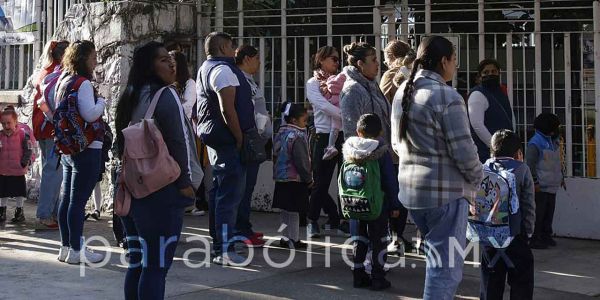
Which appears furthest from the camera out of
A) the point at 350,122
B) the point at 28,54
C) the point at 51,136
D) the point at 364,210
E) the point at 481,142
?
the point at 28,54

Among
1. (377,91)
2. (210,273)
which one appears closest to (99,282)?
(210,273)

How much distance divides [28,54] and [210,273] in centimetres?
552

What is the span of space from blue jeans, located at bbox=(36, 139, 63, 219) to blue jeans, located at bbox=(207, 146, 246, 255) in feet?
7.45

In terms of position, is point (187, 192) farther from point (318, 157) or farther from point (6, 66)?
point (6, 66)

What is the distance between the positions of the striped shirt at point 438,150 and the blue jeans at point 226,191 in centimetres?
246

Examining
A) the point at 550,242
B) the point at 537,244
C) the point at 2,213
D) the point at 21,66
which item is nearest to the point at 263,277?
the point at 537,244

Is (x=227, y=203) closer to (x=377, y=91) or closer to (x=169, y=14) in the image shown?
(x=377, y=91)

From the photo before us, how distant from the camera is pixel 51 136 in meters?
8.02

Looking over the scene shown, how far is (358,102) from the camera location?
6648mm

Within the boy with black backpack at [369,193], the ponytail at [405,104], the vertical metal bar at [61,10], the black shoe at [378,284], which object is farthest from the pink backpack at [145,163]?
the vertical metal bar at [61,10]

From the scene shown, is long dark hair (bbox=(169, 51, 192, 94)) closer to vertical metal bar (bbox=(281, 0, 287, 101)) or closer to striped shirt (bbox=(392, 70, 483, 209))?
vertical metal bar (bbox=(281, 0, 287, 101))

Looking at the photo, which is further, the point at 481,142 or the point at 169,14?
the point at 169,14

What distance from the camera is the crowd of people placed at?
15.6 ft

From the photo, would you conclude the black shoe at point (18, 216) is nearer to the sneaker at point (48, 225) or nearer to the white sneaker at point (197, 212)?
the sneaker at point (48, 225)
